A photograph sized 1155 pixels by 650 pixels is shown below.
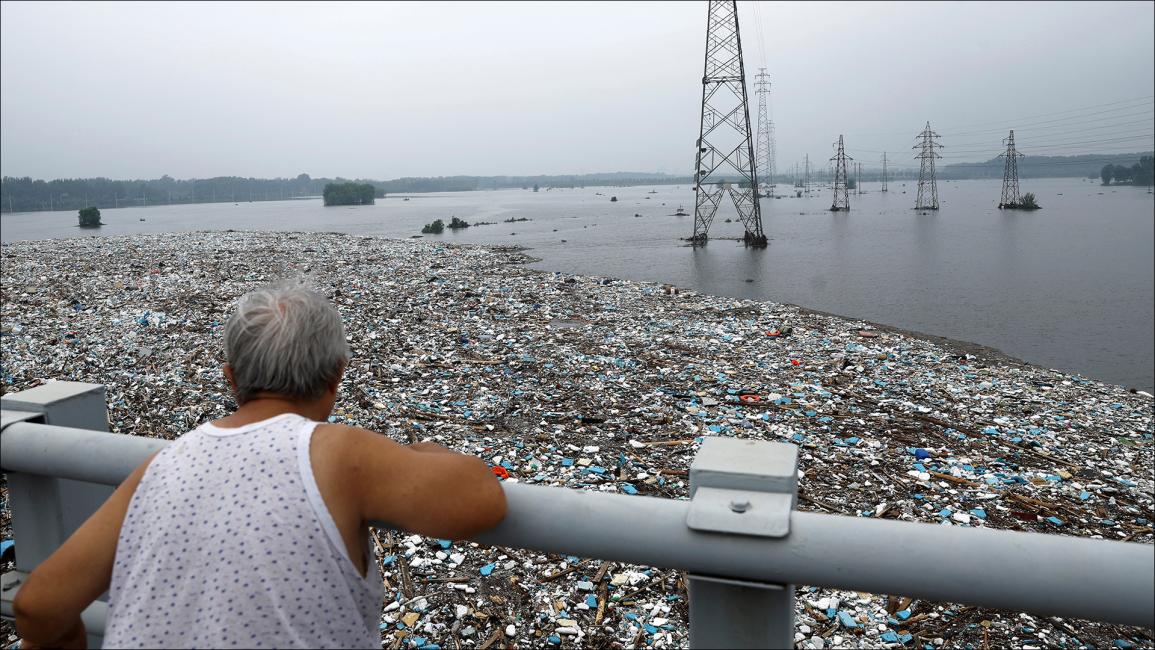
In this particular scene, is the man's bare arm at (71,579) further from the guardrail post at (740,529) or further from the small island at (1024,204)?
the small island at (1024,204)

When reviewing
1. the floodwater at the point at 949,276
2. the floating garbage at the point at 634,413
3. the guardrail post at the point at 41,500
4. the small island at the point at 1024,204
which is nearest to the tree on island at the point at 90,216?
the floodwater at the point at 949,276

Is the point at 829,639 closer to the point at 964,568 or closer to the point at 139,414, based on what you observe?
the point at 964,568

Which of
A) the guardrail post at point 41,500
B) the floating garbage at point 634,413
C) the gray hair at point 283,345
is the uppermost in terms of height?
the gray hair at point 283,345

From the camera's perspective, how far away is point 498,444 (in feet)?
19.4

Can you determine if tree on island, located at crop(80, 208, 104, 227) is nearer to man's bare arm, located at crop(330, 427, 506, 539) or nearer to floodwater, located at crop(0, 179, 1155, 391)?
floodwater, located at crop(0, 179, 1155, 391)

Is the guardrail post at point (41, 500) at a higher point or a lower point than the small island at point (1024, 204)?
lower

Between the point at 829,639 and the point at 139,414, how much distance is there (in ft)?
20.1

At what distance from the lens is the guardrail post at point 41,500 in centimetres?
179

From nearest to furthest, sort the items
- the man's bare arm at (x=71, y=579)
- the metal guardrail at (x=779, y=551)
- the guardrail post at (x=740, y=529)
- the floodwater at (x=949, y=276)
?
1. the metal guardrail at (x=779, y=551)
2. the guardrail post at (x=740, y=529)
3. the man's bare arm at (x=71, y=579)
4. the floodwater at (x=949, y=276)

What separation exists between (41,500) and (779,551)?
173cm

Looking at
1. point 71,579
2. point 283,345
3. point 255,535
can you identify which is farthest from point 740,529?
point 71,579

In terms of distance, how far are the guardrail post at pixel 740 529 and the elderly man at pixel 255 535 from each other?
35 cm

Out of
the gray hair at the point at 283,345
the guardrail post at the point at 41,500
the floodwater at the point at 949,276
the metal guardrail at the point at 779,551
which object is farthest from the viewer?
the floodwater at the point at 949,276

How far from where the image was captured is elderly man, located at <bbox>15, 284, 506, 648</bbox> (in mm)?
1287
